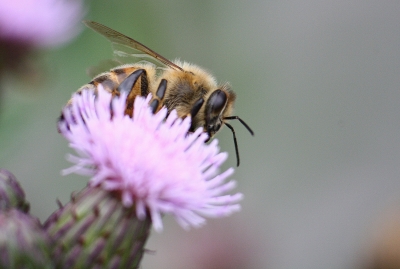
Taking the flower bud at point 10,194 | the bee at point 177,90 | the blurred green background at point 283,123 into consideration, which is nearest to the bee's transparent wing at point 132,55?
the bee at point 177,90

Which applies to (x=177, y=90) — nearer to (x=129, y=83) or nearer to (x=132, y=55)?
(x=129, y=83)

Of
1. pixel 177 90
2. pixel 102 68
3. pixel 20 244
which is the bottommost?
pixel 20 244

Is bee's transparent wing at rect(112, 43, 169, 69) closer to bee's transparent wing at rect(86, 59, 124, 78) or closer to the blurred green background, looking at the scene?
bee's transparent wing at rect(86, 59, 124, 78)

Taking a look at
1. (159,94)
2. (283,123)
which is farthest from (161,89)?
(283,123)

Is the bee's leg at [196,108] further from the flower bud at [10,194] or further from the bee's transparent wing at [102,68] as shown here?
the flower bud at [10,194]

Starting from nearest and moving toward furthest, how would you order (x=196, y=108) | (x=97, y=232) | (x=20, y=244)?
(x=20, y=244)
(x=97, y=232)
(x=196, y=108)

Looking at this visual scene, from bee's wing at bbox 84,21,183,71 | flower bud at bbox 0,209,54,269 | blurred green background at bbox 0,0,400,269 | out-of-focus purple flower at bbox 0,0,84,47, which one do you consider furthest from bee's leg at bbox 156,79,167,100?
blurred green background at bbox 0,0,400,269

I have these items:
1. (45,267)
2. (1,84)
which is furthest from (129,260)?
(1,84)
